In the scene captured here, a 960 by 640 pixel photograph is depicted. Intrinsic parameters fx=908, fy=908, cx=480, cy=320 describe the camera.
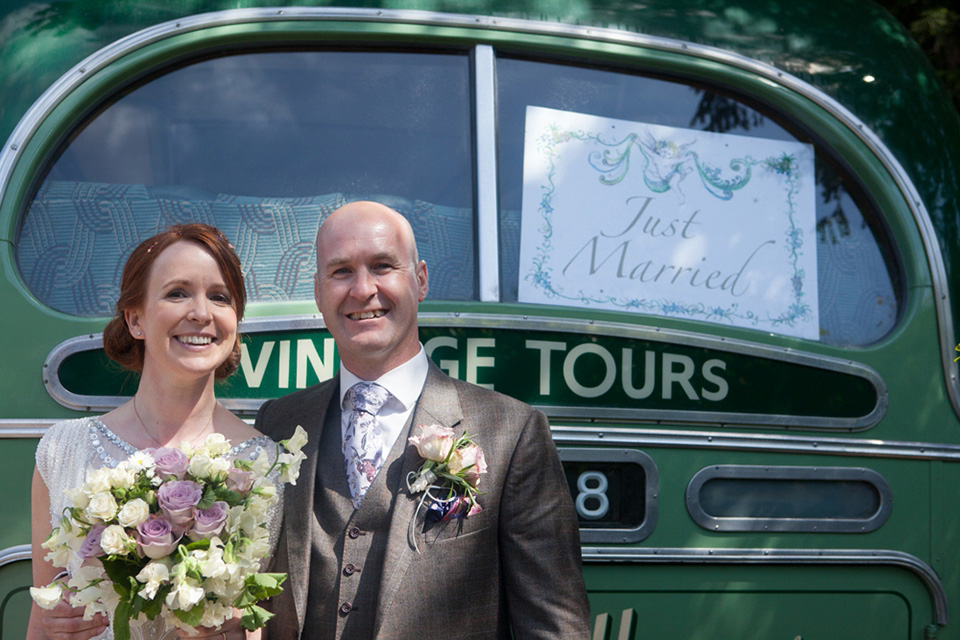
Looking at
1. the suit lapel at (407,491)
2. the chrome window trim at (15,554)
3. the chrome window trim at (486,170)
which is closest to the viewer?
the suit lapel at (407,491)

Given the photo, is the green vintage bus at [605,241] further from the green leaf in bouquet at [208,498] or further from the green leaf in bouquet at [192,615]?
the green leaf in bouquet at [192,615]

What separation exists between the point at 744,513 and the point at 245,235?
1729 mm

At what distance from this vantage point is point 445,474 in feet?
6.46

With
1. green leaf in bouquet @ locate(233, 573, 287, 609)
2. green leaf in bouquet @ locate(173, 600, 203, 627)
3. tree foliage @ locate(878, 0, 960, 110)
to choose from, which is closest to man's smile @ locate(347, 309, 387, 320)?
green leaf in bouquet @ locate(233, 573, 287, 609)

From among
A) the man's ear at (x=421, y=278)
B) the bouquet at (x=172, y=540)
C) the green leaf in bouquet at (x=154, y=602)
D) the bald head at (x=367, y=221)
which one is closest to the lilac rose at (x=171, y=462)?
the bouquet at (x=172, y=540)

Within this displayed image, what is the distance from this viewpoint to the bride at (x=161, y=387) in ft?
6.70

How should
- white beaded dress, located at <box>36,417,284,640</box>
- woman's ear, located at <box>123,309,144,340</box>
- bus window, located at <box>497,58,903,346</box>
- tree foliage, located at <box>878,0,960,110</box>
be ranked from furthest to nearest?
tree foliage, located at <box>878,0,960,110</box>, bus window, located at <box>497,58,903,346</box>, woman's ear, located at <box>123,309,144,340</box>, white beaded dress, located at <box>36,417,284,640</box>

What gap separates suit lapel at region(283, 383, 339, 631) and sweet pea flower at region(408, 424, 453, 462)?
0.26 m

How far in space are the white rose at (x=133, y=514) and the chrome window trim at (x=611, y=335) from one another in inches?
32.0

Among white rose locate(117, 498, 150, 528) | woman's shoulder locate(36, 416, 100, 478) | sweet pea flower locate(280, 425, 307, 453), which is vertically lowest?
white rose locate(117, 498, 150, 528)

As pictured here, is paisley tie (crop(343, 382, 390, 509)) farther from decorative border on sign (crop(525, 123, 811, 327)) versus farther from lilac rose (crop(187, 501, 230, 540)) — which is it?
decorative border on sign (crop(525, 123, 811, 327))

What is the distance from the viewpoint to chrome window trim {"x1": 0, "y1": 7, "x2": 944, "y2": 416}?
263 centimetres

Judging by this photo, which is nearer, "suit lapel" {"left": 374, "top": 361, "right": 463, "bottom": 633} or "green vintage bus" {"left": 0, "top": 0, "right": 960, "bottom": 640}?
"suit lapel" {"left": 374, "top": 361, "right": 463, "bottom": 633}

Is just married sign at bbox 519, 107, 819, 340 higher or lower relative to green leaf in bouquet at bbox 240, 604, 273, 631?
higher
